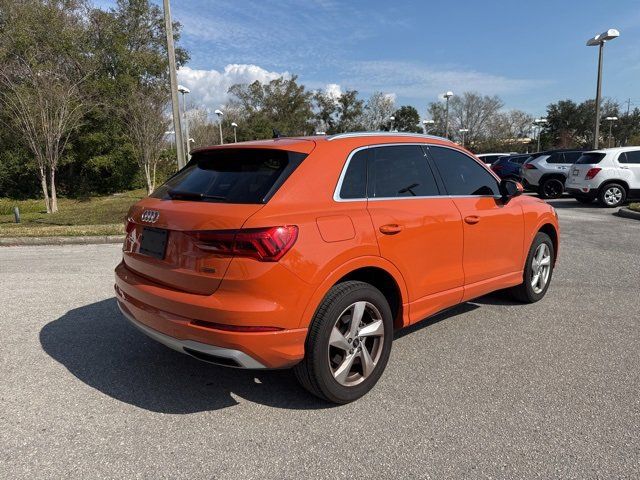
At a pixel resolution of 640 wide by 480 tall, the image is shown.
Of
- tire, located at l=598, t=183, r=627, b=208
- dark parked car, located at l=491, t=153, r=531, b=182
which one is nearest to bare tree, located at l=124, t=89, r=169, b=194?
dark parked car, located at l=491, t=153, r=531, b=182

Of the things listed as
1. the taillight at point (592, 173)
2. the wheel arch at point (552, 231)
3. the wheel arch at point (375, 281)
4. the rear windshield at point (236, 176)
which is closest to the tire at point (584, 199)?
the taillight at point (592, 173)

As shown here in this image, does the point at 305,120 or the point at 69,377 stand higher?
the point at 305,120

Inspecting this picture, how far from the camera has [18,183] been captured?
77.6 ft

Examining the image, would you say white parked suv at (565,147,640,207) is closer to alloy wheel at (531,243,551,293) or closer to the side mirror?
alloy wheel at (531,243,551,293)

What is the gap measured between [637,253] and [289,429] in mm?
7162

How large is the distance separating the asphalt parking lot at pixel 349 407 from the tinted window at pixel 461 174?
4.22ft

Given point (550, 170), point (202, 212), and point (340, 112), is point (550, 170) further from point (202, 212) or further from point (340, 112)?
point (340, 112)

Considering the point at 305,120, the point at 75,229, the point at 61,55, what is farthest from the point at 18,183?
the point at 305,120

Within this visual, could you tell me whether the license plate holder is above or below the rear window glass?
below

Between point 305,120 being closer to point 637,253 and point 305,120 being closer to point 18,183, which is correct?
point 18,183

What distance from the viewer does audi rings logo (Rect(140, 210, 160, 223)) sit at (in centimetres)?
310

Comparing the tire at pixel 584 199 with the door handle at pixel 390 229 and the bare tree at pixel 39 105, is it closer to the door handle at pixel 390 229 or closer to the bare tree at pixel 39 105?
the door handle at pixel 390 229

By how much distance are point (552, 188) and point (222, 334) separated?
17.0 m

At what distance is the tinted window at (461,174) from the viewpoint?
396 centimetres
